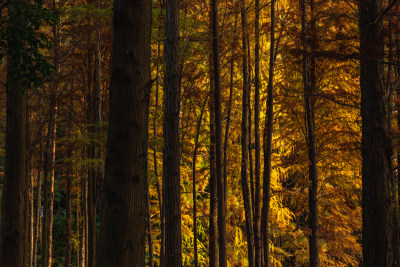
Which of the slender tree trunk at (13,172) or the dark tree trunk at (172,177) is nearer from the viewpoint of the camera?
the slender tree trunk at (13,172)

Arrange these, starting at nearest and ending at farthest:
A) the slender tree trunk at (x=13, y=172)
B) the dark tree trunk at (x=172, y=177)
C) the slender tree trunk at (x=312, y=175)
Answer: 1. the slender tree trunk at (x=13, y=172)
2. the dark tree trunk at (x=172, y=177)
3. the slender tree trunk at (x=312, y=175)

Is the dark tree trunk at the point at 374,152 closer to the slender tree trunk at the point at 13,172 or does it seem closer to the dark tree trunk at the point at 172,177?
the dark tree trunk at the point at 172,177

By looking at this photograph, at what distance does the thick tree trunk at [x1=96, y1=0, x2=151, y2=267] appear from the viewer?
289 centimetres

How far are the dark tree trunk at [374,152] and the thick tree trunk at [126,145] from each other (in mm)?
4547

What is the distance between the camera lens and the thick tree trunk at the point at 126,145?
2.89 m

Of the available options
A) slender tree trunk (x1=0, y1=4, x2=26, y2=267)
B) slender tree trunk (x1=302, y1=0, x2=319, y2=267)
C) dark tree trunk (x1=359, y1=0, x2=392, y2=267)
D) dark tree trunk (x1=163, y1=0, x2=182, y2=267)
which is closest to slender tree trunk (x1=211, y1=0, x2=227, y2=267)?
slender tree trunk (x1=302, y1=0, x2=319, y2=267)

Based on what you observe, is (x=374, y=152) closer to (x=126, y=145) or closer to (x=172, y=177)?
(x=172, y=177)

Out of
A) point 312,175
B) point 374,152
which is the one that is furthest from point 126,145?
point 312,175

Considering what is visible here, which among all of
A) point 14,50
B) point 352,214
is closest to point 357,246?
point 352,214

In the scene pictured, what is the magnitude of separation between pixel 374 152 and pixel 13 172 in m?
5.96

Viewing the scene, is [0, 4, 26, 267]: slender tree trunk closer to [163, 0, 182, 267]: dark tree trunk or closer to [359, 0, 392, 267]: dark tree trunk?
[163, 0, 182, 267]: dark tree trunk

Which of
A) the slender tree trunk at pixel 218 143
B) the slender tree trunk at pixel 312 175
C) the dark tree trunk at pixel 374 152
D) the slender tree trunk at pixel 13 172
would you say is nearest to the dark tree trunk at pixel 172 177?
the slender tree trunk at pixel 13 172

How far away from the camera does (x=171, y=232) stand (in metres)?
6.91

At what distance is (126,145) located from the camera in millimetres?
2939
